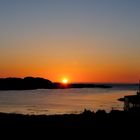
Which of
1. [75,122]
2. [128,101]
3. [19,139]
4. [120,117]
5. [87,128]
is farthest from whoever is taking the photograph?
[128,101]

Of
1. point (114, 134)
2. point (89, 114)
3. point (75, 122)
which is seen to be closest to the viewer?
point (114, 134)

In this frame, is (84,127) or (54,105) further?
(54,105)

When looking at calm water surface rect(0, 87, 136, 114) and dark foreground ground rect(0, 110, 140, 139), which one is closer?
dark foreground ground rect(0, 110, 140, 139)

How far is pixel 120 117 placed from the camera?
38.1 m

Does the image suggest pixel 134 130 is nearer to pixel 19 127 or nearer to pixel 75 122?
pixel 75 122

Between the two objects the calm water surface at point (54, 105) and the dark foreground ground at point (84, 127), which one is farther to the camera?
the calm water surface at point (54, 105)

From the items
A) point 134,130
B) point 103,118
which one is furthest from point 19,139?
point 103,118

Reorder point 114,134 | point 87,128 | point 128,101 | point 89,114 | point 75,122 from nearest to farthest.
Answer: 1. point 114,134
2. point 87,128
3. point 75,122
4. point 89,114
5. point 128,101

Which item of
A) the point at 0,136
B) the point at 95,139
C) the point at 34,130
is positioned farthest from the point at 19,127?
the point at 95,139

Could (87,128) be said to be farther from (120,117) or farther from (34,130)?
(120,117)

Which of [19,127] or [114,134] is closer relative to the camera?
[114,134]

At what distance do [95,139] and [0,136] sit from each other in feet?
20.8

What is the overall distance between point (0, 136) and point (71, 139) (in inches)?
188

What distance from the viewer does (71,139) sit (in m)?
27.4
